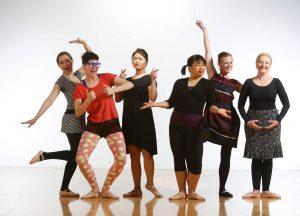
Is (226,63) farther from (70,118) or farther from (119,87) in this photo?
(70,118)

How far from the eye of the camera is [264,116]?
577 cm

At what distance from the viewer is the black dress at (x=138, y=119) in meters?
5.71

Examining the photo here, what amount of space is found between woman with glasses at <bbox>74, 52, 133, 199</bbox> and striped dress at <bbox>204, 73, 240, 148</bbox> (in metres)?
0.82

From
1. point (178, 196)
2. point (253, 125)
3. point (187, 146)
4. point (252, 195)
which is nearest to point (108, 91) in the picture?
point (187, 146)

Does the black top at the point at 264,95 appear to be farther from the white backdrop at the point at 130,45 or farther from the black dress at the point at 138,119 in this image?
the white backdrop at the point at 130,45

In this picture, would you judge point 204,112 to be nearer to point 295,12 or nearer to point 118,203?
point 118,203

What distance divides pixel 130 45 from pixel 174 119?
9.83 feet

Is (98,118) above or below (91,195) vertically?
above

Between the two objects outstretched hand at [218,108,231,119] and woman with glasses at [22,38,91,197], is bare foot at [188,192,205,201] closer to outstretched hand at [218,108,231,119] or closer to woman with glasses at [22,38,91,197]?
outstretched hand at [218,108,231,119]

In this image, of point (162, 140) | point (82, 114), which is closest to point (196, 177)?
point (82, 114)

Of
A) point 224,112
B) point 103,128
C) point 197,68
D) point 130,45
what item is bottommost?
point 103,128

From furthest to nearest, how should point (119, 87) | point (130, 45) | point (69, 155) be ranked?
point (130, 45) < point (69, 155) < point (119, 87)

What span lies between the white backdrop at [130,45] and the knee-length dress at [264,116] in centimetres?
257

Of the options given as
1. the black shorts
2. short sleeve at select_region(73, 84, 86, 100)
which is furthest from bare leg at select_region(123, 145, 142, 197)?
short sleeve at select_region(73, 84, 86, 100)
